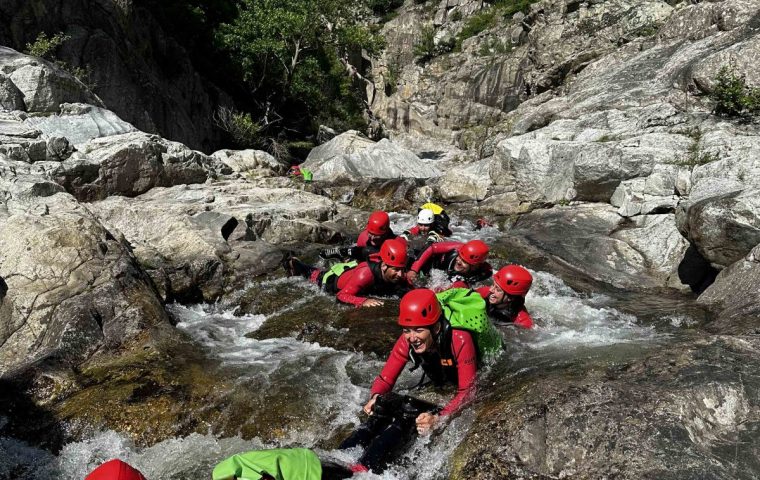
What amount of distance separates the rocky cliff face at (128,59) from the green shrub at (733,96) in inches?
763

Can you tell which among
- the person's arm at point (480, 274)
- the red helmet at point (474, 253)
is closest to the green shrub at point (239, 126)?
the person's arm at point (480, 274)

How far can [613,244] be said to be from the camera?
465 inches

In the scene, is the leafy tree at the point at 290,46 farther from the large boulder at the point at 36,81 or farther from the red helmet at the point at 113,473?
the red helmet at the point at 113,473


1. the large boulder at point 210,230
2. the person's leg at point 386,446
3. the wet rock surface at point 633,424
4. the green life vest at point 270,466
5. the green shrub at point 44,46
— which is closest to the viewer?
the green life vest at point 270,466

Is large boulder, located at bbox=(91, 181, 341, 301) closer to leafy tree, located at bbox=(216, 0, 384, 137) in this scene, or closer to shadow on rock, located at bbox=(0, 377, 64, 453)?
shadow on rock, located at bbox=(0, 377, 64, 453)

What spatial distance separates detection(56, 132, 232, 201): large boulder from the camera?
13.4 m

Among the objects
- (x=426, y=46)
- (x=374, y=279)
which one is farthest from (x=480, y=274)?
(x=426, y=46)

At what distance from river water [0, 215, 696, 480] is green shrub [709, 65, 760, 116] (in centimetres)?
Result: 739

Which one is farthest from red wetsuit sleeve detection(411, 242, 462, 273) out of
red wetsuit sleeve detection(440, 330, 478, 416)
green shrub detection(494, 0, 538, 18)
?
green shrub detection(494, 0, 538, 18)

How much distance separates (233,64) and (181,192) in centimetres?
1472

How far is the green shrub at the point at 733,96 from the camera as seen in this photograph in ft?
42.0

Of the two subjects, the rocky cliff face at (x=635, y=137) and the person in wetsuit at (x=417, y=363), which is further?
the rocky cliff face at (x=635, y=137)

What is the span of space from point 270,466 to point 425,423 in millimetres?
1825

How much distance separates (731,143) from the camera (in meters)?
12.0
